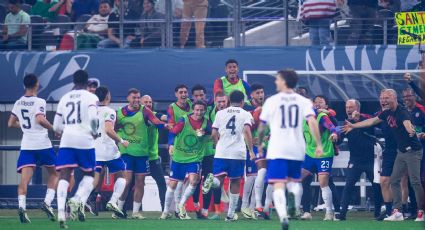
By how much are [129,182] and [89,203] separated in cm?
121

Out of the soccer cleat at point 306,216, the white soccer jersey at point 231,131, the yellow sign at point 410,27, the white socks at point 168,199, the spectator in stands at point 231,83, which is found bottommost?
the soccer cleat at point 306,216

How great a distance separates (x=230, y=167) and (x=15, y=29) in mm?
8150

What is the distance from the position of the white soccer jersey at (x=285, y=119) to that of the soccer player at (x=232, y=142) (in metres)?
3.83

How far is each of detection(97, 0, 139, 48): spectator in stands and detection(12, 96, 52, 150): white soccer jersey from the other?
20.4ft

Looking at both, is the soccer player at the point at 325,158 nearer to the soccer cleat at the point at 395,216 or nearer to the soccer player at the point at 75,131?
the soccer cleat at the point at 395,216

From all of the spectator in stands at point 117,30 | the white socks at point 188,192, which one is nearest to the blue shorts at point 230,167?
the white socks at point 188,192

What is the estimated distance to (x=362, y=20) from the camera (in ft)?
75.2

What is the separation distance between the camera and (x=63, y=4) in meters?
26.2

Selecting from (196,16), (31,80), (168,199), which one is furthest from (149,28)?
(31,80)

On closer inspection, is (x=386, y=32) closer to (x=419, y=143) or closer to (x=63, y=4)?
(x=419, y=143)

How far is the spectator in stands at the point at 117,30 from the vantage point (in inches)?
961

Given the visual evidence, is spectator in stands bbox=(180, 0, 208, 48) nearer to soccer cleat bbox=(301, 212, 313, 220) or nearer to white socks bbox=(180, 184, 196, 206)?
white socks bbox=(180, 184, 196, 206)

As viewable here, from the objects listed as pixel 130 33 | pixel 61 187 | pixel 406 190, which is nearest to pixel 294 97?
pixel 61 187

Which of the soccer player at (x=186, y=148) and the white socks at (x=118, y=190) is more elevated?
the soccer player at (x=186, y=148)
